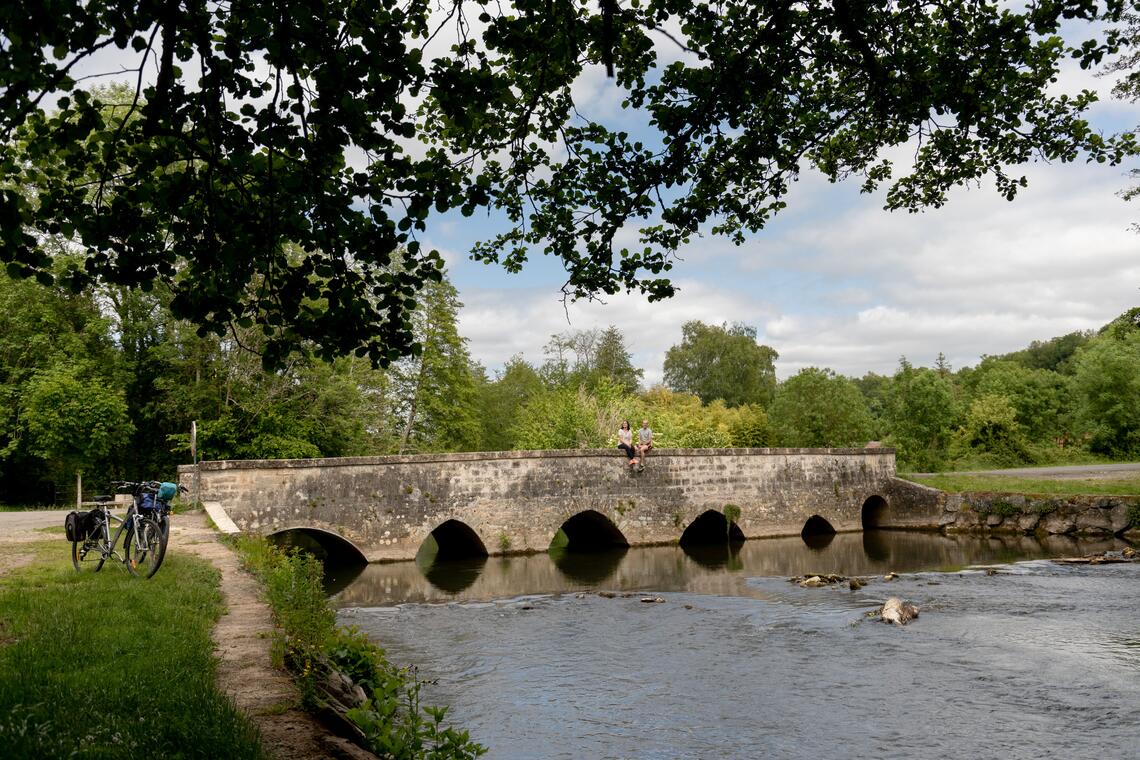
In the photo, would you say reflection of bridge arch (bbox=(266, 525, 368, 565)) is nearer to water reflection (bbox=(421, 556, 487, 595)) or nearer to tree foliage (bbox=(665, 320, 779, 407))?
water reflection (bbox=(421, 556, 487, 595))

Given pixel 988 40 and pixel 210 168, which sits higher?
pixel 988 40

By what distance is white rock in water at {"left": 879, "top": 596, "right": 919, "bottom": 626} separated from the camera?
12305 millimetres

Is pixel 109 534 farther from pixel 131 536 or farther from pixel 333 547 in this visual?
pixel 333 547

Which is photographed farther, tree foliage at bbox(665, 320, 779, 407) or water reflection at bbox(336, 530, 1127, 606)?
tree foliage at bbox(665, 320, 779, 407)

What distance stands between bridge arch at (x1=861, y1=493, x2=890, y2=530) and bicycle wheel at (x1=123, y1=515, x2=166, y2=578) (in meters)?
23.5

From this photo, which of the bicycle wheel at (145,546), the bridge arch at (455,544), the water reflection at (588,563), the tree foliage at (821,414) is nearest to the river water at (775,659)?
the water reflection at (588,563)

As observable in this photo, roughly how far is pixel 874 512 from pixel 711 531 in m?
5.68

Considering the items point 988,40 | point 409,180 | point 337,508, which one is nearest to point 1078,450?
point 337,508

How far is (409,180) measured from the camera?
5.20 meters

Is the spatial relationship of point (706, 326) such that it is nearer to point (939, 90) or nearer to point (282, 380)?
point (282, 380)

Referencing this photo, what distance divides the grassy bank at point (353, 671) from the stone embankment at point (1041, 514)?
1967 centimetres

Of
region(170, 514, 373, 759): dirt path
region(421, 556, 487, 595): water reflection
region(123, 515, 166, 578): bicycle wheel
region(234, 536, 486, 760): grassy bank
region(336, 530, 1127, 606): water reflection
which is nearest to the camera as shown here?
region(170, 514, 373, 759): dirt path

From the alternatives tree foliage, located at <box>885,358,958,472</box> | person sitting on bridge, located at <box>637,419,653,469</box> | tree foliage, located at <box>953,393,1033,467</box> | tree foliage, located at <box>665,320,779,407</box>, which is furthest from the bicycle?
tree foliage, located at <box>665,320,779,407</box>

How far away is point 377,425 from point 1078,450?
31086 millimetres
